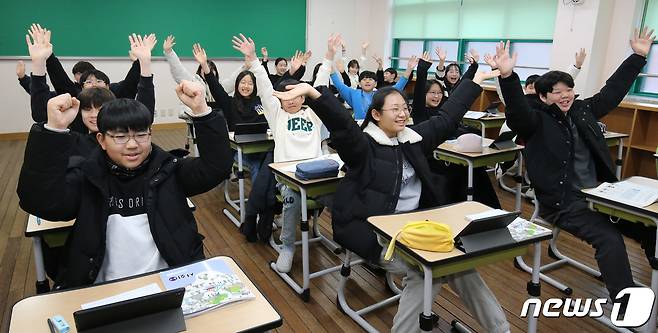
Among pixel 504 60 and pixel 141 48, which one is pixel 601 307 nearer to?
pixel 504 60

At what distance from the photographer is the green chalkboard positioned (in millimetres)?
6809

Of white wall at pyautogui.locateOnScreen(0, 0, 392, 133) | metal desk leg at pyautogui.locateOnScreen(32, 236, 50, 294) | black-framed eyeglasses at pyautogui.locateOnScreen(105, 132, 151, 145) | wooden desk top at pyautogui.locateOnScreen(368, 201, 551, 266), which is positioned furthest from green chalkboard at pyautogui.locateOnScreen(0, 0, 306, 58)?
wooden desk top at pyautogui.locateOnScreen(368, 201, 551, 266)

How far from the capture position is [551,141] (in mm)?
2693

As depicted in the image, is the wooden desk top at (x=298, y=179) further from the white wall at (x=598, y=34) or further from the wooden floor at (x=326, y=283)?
the white wall at (x=598, y=34)

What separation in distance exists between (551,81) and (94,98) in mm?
2608

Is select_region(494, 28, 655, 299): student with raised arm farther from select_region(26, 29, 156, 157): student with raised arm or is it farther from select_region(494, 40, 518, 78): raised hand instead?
select_region(26, 29, 156, 157): student with raised arm

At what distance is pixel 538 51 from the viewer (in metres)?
6.59

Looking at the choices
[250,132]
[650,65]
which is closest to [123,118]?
[250,132]

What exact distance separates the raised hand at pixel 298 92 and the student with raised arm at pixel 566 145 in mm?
1136

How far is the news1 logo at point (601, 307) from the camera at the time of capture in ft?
7.45

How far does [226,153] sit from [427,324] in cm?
101

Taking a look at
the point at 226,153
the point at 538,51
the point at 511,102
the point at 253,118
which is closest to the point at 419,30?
the point at 538,51

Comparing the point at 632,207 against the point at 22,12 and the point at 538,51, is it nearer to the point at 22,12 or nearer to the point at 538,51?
the point at 538,51

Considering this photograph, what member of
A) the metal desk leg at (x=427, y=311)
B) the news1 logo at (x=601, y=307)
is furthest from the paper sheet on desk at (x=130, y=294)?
the news1 logo at (x=601, y=307)
